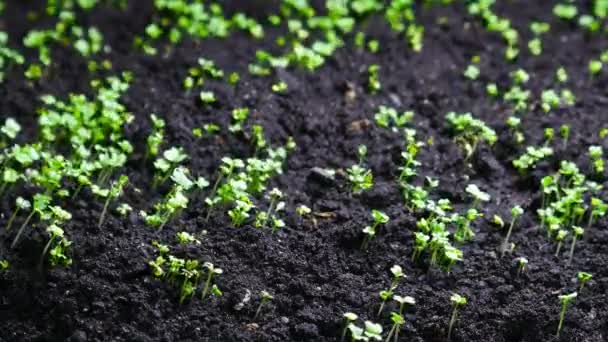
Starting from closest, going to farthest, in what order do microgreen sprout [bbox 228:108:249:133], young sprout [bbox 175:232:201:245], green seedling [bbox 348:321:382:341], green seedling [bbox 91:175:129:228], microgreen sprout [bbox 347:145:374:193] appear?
green seedling [bbox 348:321:382:341] → young sprout [bbox 175:232:201:245] → green seedling [bbox 91:175:129:228] → microgreen sprout [bbox 347:145:374:193] → microgreen sprout [bbox 228:108:249:133]

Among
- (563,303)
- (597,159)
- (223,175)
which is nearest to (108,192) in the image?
(223,175)

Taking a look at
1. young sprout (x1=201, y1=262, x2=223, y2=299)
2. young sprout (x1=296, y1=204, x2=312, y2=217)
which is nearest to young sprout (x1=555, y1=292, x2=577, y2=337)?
young sprout (x1=296, y1=204, x2=312, y2=217)

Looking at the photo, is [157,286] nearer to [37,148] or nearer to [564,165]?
[37,148]

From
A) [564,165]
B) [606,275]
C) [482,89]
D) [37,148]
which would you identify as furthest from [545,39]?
[37,148]

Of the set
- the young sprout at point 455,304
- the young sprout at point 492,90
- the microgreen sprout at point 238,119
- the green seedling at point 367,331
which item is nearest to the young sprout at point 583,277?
the young sprout at point 455,304

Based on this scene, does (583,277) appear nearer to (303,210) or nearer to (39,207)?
(303,210)

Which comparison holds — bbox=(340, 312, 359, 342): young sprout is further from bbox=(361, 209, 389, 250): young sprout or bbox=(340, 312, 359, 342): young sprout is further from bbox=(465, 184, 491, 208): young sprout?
bbox=(465, 184, 491, 208): young sprout
